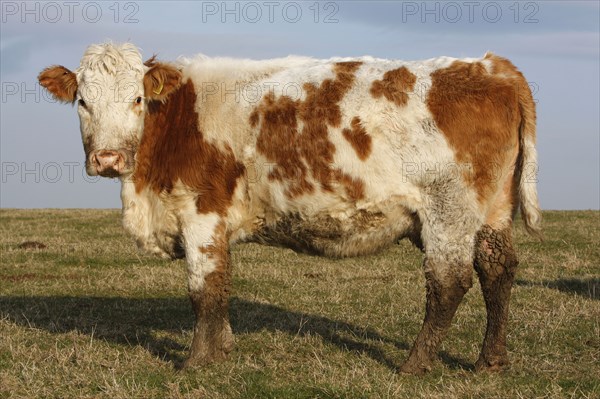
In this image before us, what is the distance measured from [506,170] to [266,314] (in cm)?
389

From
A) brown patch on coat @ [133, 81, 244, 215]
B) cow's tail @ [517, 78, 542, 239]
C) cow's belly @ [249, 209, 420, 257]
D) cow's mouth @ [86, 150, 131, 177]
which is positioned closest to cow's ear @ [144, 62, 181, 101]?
brown patch on coat @ [133, 81, 244, 215]

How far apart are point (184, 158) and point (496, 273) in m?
3.07

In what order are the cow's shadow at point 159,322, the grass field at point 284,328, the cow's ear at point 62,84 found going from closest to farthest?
the grass field at point 284,328
the cow's ear at point 62,84
the cow's shadow at point 159,322

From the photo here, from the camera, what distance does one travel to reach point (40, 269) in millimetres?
13781

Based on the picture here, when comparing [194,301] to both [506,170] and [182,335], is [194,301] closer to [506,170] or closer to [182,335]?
[182,335]

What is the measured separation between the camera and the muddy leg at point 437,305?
6.92 metres

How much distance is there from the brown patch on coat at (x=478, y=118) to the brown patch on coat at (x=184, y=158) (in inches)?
74.3

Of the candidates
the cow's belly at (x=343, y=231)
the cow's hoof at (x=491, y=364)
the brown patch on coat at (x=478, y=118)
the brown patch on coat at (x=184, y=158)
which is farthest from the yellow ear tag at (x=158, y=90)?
the cow's hoof at (x=491, y=364)

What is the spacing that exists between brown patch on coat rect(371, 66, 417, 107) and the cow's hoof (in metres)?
2.43

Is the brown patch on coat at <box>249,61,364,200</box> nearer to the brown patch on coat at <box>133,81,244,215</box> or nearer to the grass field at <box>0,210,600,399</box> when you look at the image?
the brown patch on coat at <box>133,81,244,215</box>

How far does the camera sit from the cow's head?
23.4 feet

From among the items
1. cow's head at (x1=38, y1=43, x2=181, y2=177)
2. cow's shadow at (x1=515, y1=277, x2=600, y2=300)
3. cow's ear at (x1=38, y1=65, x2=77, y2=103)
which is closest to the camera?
cow's head at (x1=38, y1=43, x2=181, y2=177)

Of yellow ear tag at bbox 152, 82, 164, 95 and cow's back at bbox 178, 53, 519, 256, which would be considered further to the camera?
yellow ear tag at bbox 152, 82, 164, 95

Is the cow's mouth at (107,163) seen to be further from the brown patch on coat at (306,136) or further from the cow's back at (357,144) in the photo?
the brown patch on coat at (306,136)
